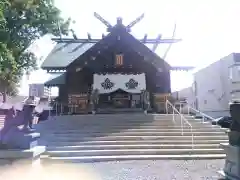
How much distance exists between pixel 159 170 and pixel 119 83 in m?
11.8

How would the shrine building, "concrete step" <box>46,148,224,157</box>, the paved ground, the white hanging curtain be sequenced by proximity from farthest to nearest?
the shrine building < the white hanging curtain < "concrete step" <box>46,148,224,157</box> < the paved ground

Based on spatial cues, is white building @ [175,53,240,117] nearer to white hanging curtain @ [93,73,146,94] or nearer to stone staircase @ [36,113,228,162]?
white hanging curtain @ [93,73,146,94]

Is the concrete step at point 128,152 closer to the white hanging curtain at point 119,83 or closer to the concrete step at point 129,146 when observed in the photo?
the concrete step at point 129,146

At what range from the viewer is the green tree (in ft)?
63.9

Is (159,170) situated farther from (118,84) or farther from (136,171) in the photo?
(118,84)

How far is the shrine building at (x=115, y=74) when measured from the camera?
765 inches

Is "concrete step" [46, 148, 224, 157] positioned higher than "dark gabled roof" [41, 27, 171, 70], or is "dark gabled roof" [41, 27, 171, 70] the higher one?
"dark gabled roof" [41, 27, 171, 70]

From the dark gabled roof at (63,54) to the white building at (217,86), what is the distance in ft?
34.7

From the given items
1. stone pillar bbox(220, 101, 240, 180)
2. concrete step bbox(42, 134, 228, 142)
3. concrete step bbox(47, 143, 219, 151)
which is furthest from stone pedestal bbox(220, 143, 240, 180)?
concrete step bbox(42, 134, 228, 142)

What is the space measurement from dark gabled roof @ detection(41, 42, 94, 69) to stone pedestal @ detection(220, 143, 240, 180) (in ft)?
49.8

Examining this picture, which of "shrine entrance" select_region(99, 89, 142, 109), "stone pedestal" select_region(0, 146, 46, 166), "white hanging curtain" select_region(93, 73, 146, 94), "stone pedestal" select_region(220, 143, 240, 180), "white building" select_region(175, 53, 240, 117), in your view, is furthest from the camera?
"white building" select_region(175, 53, 240, 117)

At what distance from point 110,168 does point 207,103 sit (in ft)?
109

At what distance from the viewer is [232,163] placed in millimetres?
5812

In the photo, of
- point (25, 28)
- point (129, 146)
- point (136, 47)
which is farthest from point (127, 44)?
point (129, 146)
